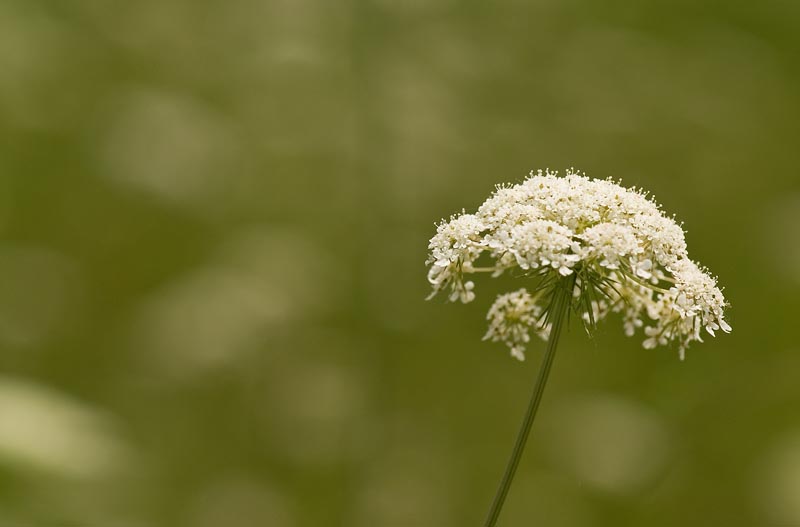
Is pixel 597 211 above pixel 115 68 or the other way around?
the other way around

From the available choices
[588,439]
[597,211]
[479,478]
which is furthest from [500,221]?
[479,478]

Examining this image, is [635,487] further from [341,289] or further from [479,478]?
[341,289]

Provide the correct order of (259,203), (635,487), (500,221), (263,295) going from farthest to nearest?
(259,203) < (263,295) < (635,487) < (500,221)

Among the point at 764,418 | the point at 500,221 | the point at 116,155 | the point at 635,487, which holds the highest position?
the point at 764,418

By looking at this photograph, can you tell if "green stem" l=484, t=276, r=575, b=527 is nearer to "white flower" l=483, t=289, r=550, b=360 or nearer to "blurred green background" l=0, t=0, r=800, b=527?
"white flower" l=483, t=289, r=550, b=360

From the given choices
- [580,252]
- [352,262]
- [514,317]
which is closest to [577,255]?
[580,252]

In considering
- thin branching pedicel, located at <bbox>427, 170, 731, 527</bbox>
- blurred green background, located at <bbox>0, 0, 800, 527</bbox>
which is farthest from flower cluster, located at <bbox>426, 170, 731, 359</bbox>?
blurred green background, located at <bbox>0, 0, 800, 527</bbox>

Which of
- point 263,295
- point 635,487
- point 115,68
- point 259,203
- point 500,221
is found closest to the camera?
point 500,221

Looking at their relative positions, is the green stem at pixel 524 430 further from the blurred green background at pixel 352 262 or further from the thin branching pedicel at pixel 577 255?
the blurred green background at pixel 352 262
